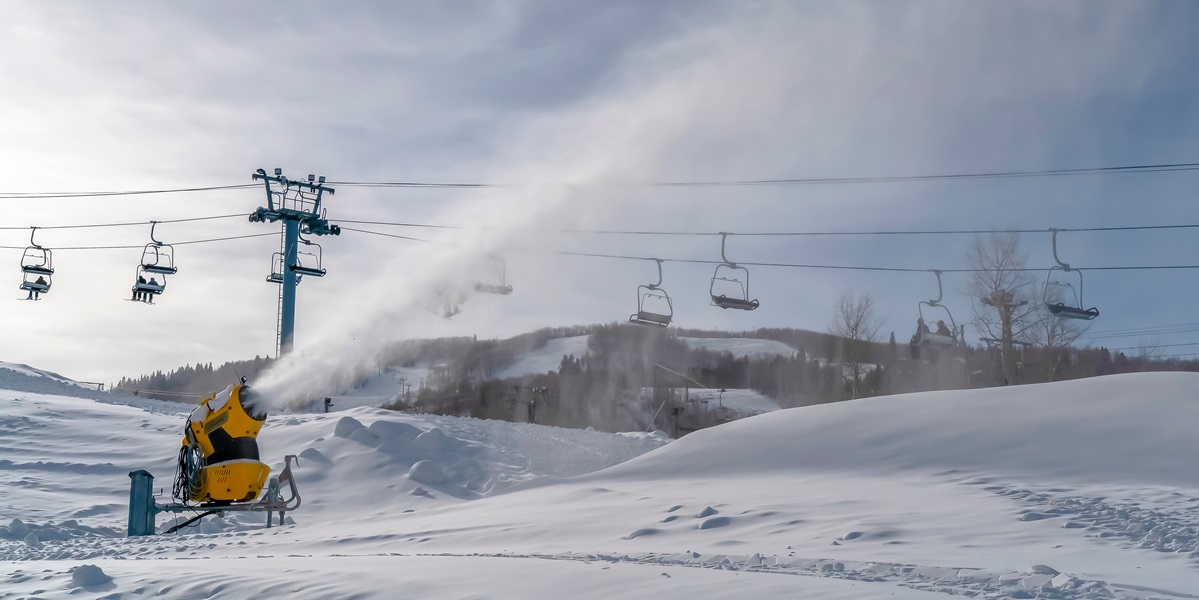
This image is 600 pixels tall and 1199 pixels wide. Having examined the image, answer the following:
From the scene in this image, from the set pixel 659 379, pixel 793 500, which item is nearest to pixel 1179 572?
pixel 793 500

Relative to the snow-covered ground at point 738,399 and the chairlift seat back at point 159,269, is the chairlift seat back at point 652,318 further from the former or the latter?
the snow-covered ground at point 738,399

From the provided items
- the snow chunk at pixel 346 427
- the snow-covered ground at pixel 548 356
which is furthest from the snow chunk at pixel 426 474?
the snow-covered ground at pixel 548 356

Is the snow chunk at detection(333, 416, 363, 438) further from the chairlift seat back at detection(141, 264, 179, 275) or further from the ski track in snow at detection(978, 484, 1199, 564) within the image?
the ski track in snow at detection(978, 484, 1199, 564)

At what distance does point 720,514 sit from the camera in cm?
968

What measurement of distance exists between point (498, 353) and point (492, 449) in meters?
70.3

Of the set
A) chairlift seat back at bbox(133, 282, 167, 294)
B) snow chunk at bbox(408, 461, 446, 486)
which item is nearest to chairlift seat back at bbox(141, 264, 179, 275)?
chairlift seat back at bbox(133, 282, 167, 294)

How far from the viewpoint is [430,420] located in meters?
23.8

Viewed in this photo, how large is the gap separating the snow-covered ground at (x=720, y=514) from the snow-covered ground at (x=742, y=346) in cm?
9025

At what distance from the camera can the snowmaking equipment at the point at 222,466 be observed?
1358 centimetres

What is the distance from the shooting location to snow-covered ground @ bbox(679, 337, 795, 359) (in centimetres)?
10888

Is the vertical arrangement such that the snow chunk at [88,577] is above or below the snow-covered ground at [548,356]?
below

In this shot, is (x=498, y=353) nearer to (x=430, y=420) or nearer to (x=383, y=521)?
(x=430, y=420)

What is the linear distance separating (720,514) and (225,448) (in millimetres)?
7990

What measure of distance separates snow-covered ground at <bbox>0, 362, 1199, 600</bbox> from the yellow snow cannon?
1.92 ft
